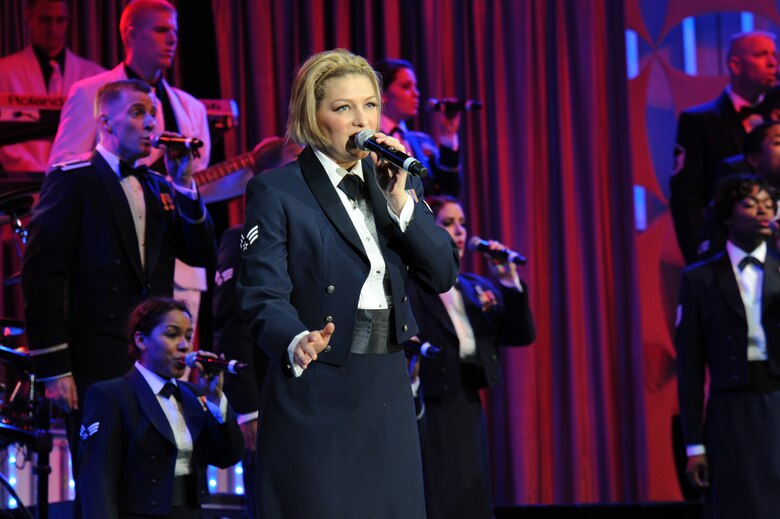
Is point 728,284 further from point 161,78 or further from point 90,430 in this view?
point 161,78

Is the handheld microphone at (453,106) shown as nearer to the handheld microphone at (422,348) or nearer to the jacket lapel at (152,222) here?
the handheld microphone at (422,348)

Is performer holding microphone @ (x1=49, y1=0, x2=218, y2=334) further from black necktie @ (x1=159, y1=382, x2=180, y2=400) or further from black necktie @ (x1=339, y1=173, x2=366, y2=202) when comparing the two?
black necktie @ (x1=339, y1=173, x2=366, y2=202)

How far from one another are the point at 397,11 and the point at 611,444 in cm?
261

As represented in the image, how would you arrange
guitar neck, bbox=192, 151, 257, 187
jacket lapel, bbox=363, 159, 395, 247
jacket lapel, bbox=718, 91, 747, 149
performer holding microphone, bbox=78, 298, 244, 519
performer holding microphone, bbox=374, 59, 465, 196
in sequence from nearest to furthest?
jacket lapel, bbox=363, 159, 395, 247
performer holding microphone, bbox=78, 298, 244, 519
guitar neck, bbox=192, 151, 257, 187
performer holding microphone, bbox=374, 59, 465, 196
jacket lapel, bbox=718, 91, 747, 149

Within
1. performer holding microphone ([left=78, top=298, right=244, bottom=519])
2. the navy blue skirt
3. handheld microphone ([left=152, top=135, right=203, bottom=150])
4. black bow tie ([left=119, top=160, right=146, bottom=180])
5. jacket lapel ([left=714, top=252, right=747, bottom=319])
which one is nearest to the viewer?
the navy blue skirt

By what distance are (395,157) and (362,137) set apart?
5.6 inches

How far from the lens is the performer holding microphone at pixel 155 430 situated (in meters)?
3.59

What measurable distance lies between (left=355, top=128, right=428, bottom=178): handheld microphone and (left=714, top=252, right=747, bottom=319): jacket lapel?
2423 mm

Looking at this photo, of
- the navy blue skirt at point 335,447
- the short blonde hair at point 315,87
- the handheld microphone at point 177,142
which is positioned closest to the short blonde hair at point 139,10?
the handheld microphone at point 177,142

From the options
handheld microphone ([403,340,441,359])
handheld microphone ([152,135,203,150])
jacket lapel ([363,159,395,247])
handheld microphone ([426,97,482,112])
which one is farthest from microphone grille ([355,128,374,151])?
handheld microphone ([426,97,482,112])

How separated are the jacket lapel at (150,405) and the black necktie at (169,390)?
0.05 metres

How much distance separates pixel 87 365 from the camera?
382 cm

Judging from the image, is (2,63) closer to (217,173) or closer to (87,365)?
(217,173)

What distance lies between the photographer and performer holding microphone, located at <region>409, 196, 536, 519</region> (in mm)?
4273
